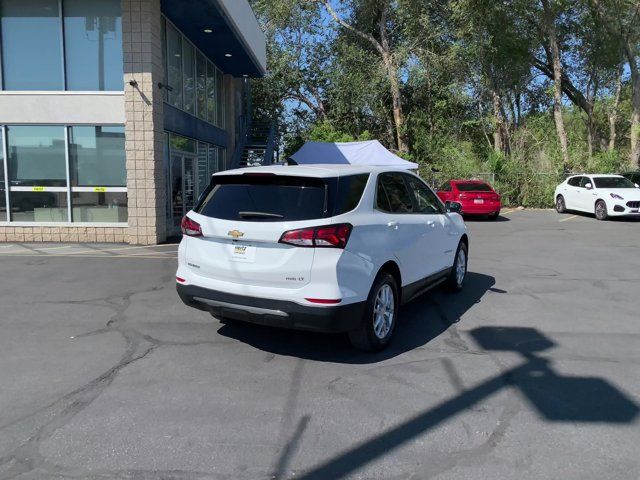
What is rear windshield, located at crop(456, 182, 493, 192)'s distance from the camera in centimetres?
1947

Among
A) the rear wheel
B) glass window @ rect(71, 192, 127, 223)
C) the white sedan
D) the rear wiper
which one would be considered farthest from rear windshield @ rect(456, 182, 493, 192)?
the rear wiper

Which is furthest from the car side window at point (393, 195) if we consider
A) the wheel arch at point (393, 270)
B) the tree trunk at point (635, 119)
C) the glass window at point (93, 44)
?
the tree trunk at point (635, 119)

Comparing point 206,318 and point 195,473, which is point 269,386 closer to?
point 195,473

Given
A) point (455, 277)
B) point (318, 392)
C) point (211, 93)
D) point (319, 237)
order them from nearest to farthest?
point (318, 392)
point (319, 237)
point (455, 277)
point (211, 93)

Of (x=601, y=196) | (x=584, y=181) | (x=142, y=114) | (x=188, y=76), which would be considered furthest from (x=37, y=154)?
(x=584, y=181)

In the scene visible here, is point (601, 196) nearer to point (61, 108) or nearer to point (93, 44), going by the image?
point (93, 44)

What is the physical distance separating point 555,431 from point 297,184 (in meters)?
2.74

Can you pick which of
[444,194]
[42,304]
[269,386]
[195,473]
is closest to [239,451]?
[195,473]

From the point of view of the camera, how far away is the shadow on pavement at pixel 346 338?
16.1ft

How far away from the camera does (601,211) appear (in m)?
18.9

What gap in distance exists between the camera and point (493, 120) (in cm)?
3133

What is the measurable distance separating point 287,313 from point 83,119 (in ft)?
32.6

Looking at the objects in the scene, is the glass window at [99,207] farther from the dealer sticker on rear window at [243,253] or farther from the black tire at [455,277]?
the dealer sticker on rear window at [243,253]

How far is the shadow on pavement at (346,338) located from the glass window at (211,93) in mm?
13495
